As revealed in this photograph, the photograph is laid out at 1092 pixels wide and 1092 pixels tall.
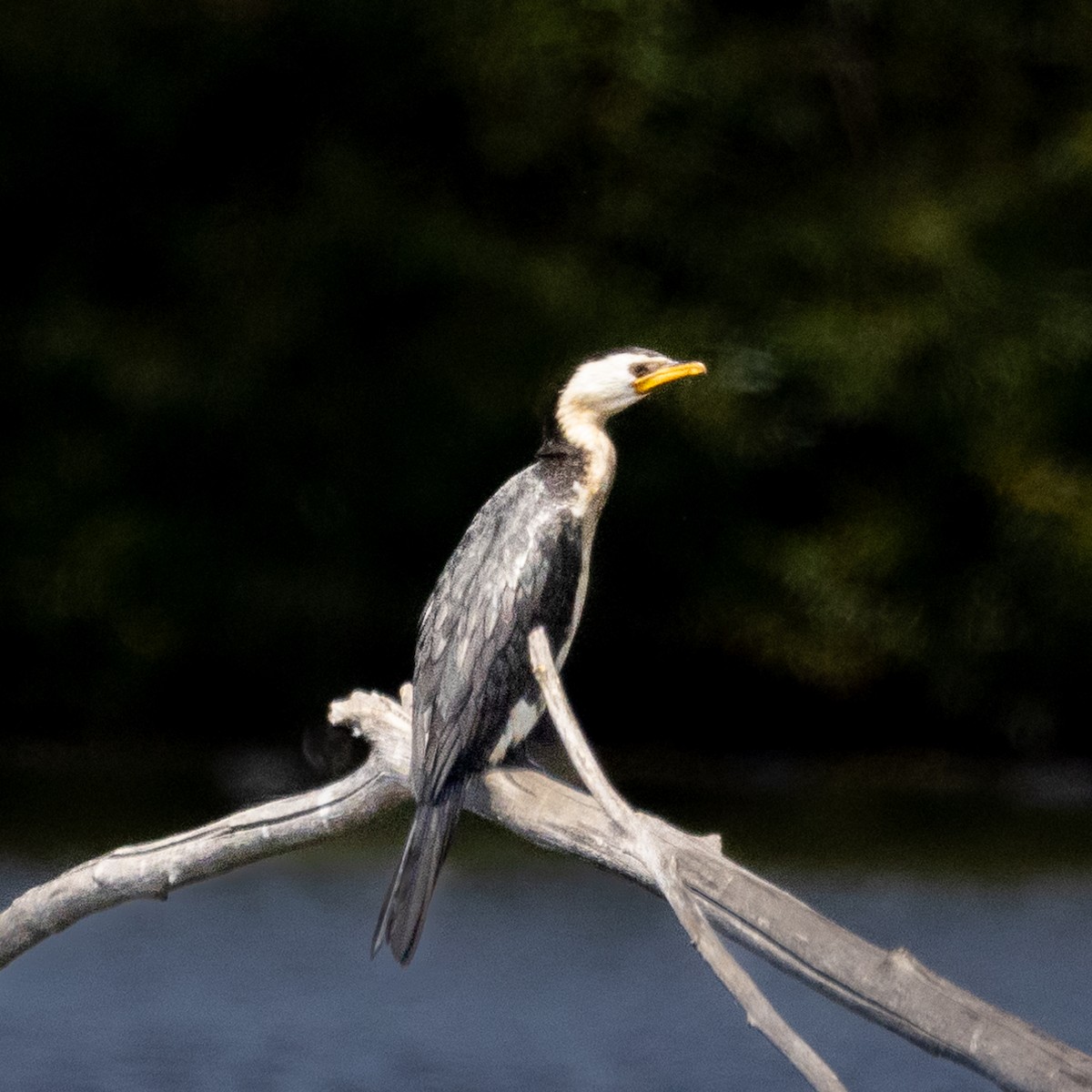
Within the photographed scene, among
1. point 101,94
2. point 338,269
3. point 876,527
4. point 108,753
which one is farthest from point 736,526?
point 101,94

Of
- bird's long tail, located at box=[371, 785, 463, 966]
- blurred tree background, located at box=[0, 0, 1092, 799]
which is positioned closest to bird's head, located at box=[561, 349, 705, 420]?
bird's long tail, located at box=[371, 785, 463, 966]

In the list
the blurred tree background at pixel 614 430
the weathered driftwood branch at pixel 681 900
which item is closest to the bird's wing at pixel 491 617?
the weathered driftwood branch at pixel 681 900

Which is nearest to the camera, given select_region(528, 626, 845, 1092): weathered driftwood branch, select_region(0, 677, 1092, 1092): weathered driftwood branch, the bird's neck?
select_region(528, 626, 845, 1092): weathered driftwood branch

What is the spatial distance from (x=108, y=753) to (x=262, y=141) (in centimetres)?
291

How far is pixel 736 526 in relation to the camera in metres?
9.40

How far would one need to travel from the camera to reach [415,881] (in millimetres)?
3318

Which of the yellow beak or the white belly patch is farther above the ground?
the yellow beak

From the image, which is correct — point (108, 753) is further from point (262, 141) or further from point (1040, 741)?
point (1040, 741)

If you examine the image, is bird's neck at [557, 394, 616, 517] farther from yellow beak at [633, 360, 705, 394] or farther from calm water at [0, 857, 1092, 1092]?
calm water at [0, 857, 1092, 1092]

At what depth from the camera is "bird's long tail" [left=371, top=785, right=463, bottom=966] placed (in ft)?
10.8

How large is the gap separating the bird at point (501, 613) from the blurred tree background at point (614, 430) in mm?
5345

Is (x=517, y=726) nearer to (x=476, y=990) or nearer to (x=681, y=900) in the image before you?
(x=681, y=900)

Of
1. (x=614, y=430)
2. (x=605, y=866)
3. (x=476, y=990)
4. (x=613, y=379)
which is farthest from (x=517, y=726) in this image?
(x=614, y=430)

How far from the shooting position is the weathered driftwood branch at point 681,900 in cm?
242
